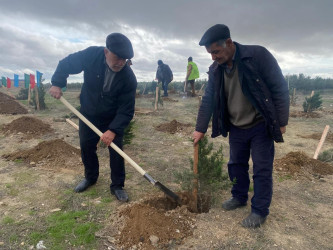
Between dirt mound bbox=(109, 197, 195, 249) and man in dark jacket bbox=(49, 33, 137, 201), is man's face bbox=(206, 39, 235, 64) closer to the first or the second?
man in dark jacket bbox=(49, 33, 137, 201)

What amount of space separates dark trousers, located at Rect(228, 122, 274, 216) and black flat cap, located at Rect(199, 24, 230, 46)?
101 cm

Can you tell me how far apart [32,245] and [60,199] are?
99 cm

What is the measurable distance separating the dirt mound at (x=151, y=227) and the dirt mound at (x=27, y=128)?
208 inches

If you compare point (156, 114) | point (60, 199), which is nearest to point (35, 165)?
point (60, 199)

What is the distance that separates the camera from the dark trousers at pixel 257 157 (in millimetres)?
2863

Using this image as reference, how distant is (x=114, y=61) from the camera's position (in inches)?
122

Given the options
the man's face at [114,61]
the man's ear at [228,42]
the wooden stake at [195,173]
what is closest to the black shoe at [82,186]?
the wooden stake at [195,173]

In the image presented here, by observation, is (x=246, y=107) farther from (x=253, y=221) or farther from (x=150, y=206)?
(x=150, y=206)

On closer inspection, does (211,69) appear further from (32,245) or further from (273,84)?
(32,245)

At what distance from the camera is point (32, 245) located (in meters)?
2.74

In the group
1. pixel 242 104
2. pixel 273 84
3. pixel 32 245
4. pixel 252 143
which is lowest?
pixel 32 245

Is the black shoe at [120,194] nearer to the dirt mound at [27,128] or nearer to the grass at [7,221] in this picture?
the grass at [7,221]

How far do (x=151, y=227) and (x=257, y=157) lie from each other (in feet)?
4.48

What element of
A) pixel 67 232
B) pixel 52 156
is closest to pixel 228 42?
pixel 67 232
